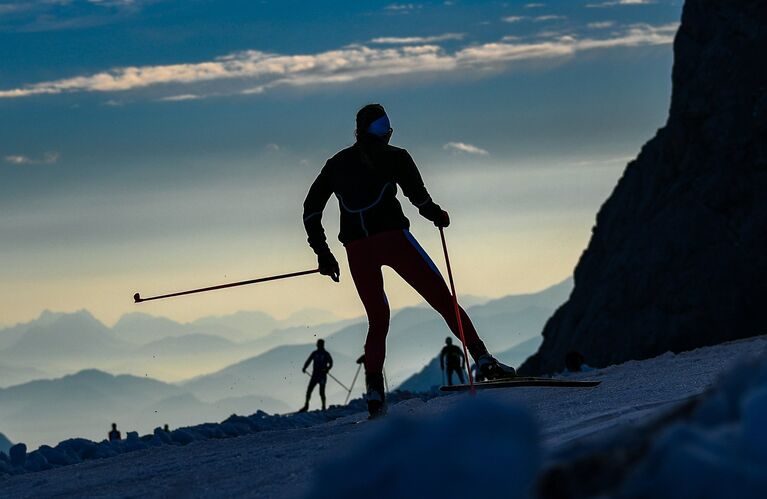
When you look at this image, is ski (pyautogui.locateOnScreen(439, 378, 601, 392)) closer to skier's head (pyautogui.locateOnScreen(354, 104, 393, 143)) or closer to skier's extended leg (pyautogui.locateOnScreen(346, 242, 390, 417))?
skier's extended leg (pyautogui.locateOnScreen(346, 242, 390, 417))

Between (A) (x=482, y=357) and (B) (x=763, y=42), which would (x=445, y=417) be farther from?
(B) (x=763, y=42)

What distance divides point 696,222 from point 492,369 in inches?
1845

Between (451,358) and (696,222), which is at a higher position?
(696,222)

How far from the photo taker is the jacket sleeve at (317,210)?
10211 mm

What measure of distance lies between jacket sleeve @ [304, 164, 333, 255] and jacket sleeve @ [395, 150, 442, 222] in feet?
2.01

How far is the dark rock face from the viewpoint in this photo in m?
51.8

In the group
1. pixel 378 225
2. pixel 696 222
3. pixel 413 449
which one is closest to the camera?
pixel 413 449

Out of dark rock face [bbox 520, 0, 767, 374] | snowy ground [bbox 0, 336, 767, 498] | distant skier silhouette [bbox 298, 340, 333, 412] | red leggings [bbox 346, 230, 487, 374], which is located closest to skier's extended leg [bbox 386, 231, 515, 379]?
red leggings [bbox 346, 230, 487, 374]

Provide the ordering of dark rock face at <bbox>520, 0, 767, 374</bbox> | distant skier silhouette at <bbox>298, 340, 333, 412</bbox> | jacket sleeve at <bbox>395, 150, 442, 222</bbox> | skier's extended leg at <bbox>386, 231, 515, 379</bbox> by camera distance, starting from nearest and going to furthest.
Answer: skier's extended leg at <bbox>386, 231, 515, 379</bbox>
jacket sleeve at <bbox>395, 150, 442, 222</bbox>
distant skier silhouette at <bbox>298, 340, 333, 412</bbox>
dark rock face at <bbox>520, 0, 767, 374</bbox>

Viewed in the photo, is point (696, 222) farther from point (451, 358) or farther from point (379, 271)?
point (379, 271)

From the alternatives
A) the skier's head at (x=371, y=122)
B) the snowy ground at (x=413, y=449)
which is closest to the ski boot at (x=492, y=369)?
the snowy ground at (x=413, y=449)

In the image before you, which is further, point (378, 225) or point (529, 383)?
point (529, 383)

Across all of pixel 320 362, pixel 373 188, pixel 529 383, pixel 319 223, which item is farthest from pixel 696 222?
pixel 373 188

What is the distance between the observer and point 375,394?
9.77 metres
